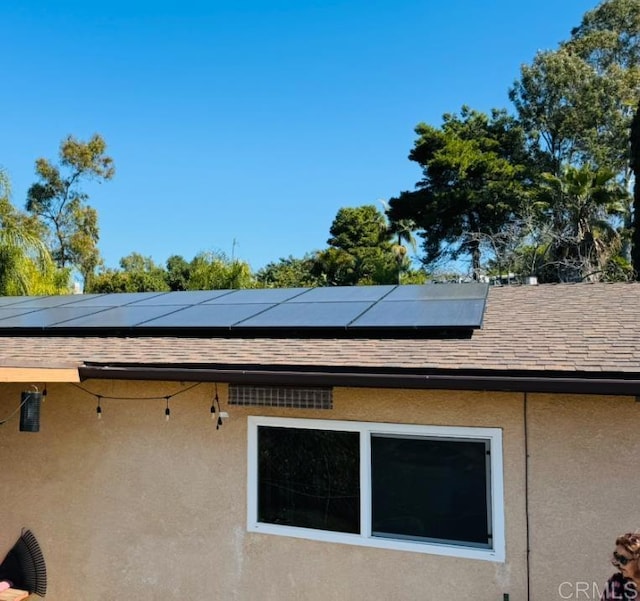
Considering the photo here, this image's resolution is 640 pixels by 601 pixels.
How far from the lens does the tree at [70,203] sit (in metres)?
36.3

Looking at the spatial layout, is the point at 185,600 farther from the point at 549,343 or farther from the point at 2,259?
the point at 2,259

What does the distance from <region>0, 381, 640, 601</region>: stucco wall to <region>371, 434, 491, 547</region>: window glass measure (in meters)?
0.22

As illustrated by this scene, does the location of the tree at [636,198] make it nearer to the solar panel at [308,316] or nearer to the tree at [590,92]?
the tree at [590,92]

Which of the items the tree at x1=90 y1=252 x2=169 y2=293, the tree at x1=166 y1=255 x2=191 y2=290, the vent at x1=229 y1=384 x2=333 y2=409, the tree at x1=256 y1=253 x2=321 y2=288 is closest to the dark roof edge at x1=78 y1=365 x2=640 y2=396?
the vent at x1=229 y1=384 x2=333 y2=409

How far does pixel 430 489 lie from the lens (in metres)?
4.87

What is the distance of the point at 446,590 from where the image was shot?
470 cm

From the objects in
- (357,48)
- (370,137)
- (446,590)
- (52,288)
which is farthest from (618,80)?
(446,590)

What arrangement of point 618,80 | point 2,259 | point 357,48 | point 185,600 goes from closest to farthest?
1. point 185,600
2. point 2,259
3. point 357,48
4. point 618,80

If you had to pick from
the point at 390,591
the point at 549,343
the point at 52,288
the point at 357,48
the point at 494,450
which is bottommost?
the point at 390,591

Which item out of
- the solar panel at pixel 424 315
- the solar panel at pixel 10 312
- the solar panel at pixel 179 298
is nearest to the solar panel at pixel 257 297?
the solar panel at pixel 179 298

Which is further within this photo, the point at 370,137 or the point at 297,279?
the point at 297,279

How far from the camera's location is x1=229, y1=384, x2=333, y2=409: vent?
5004mm

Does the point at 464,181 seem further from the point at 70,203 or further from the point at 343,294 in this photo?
the point at 343,294

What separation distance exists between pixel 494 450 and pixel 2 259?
17.5 metres
